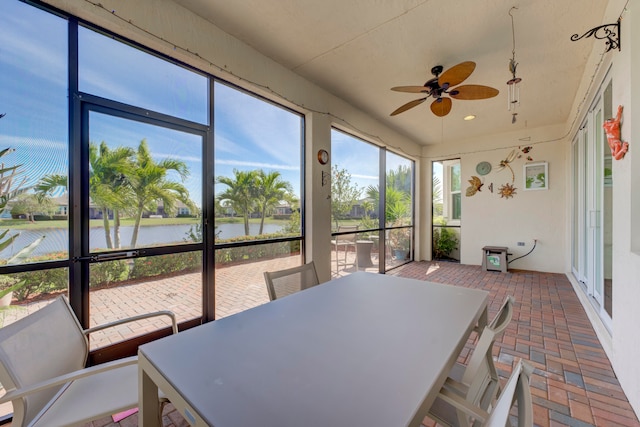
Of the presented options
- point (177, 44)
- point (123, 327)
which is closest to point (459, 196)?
point (177, 44)

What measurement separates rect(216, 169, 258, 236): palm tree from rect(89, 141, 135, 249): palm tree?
77 centimetres

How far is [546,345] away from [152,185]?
12.4 ft

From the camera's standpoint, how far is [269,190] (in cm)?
314

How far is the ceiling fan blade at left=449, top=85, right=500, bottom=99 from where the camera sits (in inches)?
99.5

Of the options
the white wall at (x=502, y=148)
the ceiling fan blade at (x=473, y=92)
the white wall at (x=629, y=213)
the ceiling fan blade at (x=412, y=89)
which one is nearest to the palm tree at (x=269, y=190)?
the white wall at (x=502, y=148)

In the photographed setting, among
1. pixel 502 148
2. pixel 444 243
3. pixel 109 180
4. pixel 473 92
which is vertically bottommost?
pixel 444 243

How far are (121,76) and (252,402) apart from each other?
2.47m

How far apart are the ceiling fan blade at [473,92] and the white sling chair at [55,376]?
10.7 feet

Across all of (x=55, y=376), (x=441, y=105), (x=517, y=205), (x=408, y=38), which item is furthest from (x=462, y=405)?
(x=517, y=205)

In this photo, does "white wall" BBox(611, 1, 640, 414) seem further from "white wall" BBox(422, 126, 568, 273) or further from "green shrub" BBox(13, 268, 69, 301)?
"green shrub" BBox(13, 268, 69, 301)

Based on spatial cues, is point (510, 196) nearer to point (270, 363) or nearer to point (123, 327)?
point (270, 363)

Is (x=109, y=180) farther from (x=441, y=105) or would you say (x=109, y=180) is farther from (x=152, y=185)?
(x=441, y=105)

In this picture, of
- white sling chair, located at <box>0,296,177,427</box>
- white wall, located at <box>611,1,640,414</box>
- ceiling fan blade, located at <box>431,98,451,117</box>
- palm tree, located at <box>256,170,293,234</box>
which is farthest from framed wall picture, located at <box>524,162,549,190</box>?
white sling chair, located at <box>0,296,177,427</box>

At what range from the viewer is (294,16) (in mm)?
2299
